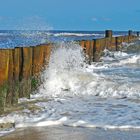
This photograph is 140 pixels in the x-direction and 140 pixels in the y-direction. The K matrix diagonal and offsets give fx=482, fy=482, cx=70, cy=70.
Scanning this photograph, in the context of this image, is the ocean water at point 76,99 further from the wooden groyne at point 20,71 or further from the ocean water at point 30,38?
the ocean water at point 30,38

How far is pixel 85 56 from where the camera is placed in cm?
1391

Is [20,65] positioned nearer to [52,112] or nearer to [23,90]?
[23,90]

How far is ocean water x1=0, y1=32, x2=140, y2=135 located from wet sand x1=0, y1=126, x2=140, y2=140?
18 centimetres

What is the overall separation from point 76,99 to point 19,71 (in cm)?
108

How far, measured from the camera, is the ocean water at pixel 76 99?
5961 mm

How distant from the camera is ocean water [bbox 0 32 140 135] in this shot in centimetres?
596

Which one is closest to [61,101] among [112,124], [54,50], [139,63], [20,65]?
[20,65]

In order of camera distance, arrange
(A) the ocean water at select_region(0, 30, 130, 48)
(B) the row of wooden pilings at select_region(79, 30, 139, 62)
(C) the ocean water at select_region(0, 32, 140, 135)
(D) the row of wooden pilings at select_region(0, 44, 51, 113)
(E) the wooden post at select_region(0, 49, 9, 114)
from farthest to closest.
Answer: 1. (A) the ocean water at select_region(0, 30, 130, 48)
2. (B) the row of wooden pilings at select_region(79, 30, 139, 62)
3. (D) the row of wooden pilings at select_region(0, 44, 51, 113)
4. (E) the wooden post at select_region(0, 49, 9, 114)
5. (C) the ocean water at select_region(0, 32, 140, 135)

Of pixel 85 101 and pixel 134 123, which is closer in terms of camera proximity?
pixel 134 123

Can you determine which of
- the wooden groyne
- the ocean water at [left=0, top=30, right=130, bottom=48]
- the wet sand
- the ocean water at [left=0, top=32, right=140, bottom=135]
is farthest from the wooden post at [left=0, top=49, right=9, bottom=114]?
the ocean water at [left=0, top=30, right=130, bottom=48]

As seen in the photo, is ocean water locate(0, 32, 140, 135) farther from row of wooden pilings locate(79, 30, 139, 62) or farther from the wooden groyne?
row of wooden pilings locate(79, 30, 139, 62)

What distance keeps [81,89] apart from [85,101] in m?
1.36

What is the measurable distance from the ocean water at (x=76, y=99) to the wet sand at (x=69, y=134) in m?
0.18

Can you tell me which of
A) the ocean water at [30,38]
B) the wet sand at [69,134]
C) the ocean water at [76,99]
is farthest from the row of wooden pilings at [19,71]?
the ocean water at [30,38]
